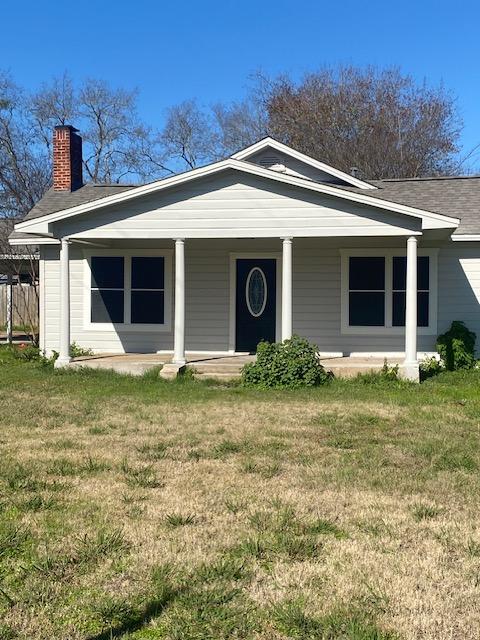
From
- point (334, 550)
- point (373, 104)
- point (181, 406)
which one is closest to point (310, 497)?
point (334, 550)

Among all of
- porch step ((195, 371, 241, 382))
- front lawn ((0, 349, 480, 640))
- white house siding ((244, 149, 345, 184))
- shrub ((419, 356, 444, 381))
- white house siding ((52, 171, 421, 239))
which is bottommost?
front lawn ((0, 349, 480, 640))

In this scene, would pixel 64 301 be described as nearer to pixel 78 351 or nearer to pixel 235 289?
pixel 78 351

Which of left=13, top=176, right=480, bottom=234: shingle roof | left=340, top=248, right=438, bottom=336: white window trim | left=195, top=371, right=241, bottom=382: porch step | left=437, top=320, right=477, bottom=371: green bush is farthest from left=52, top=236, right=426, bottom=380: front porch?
left=195, top=371, right=241, bottom=382: porch step

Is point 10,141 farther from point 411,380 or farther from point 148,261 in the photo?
point 411,380

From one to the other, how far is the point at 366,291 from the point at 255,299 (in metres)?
2.37

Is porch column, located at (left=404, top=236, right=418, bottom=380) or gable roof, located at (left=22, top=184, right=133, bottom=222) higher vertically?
gable roof, located at (left=22, top=184, right=133, bottom=222)

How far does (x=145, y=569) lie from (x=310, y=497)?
1.84m

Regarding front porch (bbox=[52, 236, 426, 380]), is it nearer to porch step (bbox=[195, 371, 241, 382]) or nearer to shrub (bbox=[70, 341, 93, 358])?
shrub (bbox=[70, 341, 93, 358])

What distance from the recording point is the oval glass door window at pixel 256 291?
1540cm

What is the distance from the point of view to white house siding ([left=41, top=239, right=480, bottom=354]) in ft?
47.8

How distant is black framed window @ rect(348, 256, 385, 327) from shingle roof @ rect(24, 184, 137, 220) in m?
5.62

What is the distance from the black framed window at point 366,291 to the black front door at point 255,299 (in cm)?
167

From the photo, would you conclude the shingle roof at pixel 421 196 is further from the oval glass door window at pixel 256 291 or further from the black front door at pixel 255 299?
the oval glass door window at pixel 256 291

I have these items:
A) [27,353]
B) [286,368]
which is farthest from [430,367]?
[27,353]
